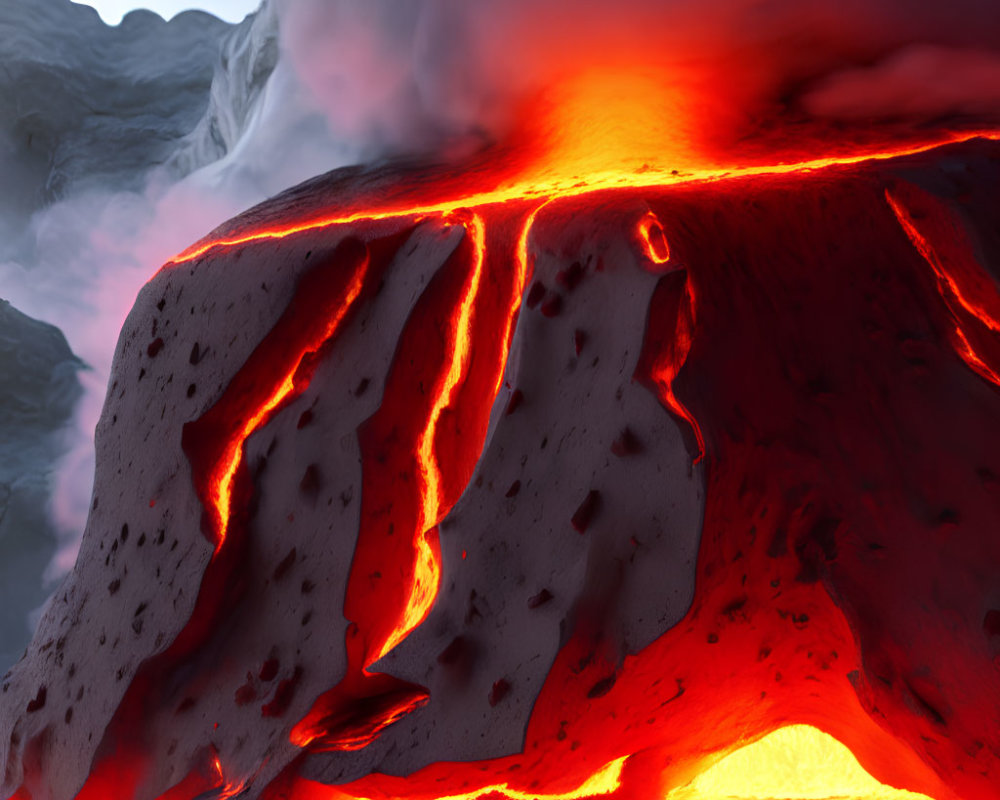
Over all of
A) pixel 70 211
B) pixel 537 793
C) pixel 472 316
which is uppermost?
pixel 70 211

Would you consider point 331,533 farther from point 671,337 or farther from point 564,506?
point 671,337

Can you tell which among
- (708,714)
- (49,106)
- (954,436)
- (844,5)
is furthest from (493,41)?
(49,106)

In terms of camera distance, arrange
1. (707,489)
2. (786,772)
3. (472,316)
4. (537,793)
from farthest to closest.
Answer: (472,316), (786,772), (537,793), (707,489)

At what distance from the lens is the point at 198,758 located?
1.53 metres

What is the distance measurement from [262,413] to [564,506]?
75 centimetres

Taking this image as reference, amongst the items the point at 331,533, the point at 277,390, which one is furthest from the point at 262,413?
the point at 331,533

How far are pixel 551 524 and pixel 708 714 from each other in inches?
16.1

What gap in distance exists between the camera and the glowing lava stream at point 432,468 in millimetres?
1520

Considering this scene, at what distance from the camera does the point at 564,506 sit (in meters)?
1.35

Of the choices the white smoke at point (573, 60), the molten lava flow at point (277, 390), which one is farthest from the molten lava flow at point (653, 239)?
the molten lava flow at point (277, 390)

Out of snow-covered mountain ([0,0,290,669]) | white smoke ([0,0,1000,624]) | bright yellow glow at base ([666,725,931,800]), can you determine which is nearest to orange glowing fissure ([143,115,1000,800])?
white smoke ([0,0,1000,624])

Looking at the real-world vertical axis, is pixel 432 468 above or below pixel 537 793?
above

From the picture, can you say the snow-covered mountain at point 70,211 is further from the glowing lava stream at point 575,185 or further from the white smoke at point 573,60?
the glowing lava stream at point 575,185

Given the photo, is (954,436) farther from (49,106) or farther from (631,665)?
(49,106)
